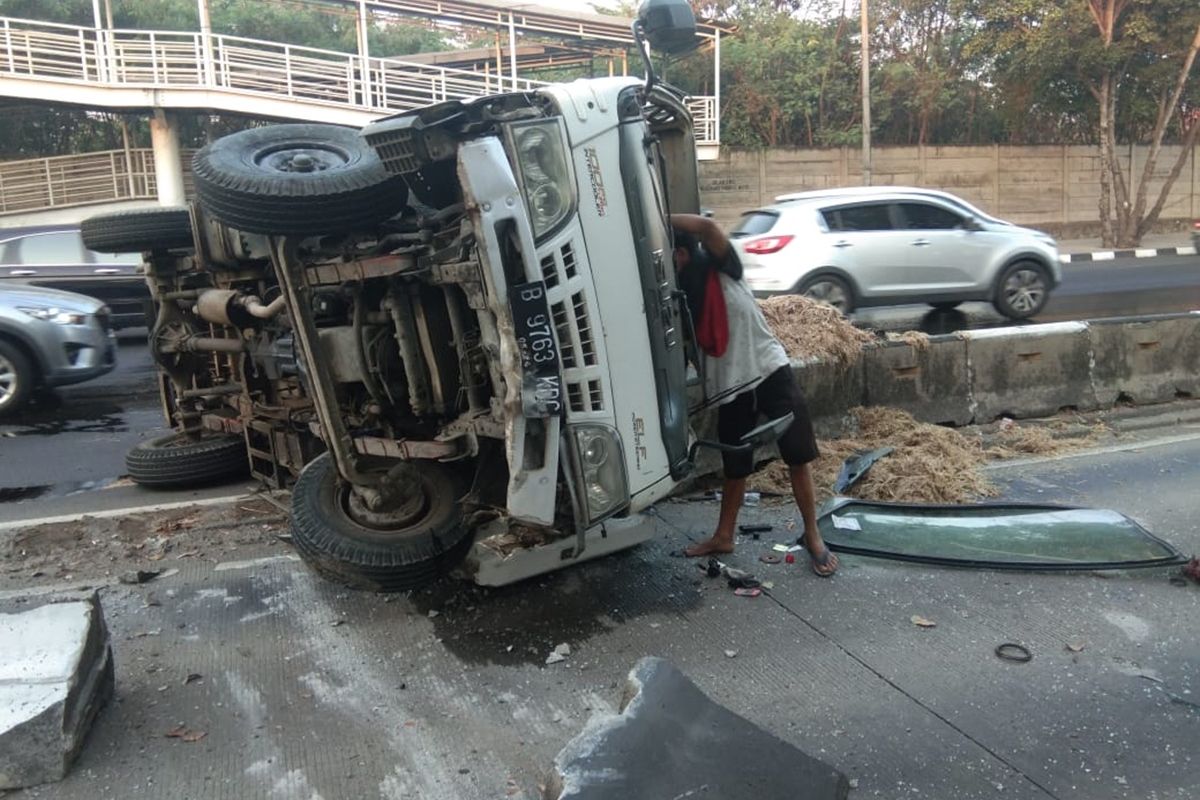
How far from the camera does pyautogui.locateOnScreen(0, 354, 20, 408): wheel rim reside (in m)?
7.88

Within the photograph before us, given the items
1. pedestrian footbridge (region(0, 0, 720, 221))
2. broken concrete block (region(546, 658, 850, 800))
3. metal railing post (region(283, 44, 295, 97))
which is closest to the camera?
broken concrete block (region(546, 658, 850, 800))

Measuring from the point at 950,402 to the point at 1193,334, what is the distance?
2.39 m

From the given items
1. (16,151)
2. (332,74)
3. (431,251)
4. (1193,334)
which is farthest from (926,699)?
(16,151)

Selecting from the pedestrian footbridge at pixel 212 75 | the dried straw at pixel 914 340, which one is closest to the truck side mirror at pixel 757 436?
the dried straw at pixel 914 340

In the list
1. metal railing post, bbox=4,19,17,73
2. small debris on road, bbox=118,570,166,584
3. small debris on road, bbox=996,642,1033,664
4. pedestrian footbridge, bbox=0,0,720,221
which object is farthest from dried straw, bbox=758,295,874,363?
metal railing post, bbox=4,19,17,73

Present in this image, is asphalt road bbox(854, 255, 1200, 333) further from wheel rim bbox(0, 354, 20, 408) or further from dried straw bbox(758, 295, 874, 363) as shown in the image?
wheel rim bbox(0, 354, 20, 408)

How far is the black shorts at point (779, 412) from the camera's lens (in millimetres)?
4406

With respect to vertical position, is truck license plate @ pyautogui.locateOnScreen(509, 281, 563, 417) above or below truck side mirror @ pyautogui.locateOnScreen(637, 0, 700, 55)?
below

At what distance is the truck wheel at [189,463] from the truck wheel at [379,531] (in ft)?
6.16

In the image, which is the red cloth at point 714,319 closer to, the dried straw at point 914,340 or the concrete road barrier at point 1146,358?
the dried straw at point 914,340

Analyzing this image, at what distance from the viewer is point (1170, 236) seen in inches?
1056

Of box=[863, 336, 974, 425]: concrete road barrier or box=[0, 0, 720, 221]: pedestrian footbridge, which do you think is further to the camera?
box=[0, 0, 720, 221]: pedestrian footbridge

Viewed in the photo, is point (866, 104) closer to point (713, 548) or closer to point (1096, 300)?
point (1096, 300)

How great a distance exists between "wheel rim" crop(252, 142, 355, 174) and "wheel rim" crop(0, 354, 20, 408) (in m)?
5.23
